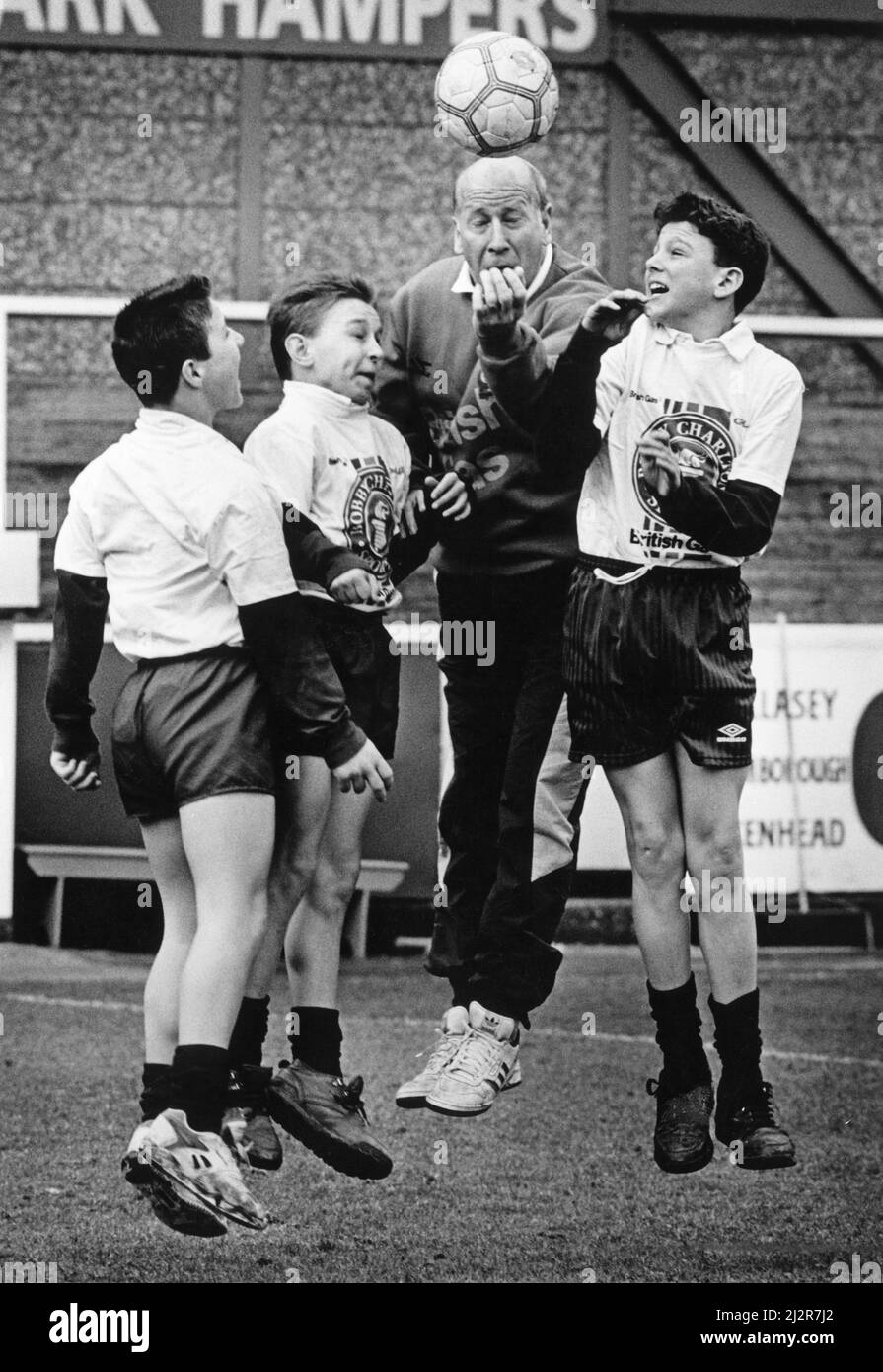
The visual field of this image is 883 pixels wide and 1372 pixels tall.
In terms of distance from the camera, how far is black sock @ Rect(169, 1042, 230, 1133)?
10.2ft

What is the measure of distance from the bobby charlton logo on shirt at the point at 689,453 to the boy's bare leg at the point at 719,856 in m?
0.33

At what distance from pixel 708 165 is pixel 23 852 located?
4.33 metres

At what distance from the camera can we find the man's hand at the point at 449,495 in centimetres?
331

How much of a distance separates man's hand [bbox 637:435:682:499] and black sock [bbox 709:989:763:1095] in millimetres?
834

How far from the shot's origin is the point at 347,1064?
20.3 feet

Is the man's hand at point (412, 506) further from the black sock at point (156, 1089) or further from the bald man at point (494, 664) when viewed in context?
the black sock at point (156, 1089)

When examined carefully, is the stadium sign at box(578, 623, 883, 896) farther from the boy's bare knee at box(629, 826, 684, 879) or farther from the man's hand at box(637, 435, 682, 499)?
the man's hand at box(637, 435, 682, 499)

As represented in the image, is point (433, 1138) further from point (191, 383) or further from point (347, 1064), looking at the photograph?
point (191, 383)

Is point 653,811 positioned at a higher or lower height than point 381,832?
higher

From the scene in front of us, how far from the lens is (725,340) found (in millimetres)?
3283

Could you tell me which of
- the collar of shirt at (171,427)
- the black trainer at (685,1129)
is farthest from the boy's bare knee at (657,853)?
the collar of shirt at (171,427)
